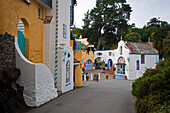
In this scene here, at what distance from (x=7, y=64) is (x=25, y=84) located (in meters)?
1.29

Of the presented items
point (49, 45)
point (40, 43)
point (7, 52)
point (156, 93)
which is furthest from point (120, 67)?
point (7, 52)

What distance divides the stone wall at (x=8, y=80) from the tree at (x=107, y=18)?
3338 cm

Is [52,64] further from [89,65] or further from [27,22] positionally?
[89,65]

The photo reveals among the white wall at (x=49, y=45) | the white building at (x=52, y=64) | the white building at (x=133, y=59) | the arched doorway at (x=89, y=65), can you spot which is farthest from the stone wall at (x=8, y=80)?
the arched doorway at (x=89, y=65)

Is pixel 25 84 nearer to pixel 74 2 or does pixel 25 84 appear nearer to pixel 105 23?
pixel 74 2

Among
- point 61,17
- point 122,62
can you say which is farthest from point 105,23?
point 61,17

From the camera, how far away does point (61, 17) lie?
1170 cm

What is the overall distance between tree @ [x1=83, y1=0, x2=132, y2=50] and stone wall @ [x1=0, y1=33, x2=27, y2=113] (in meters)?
33.4

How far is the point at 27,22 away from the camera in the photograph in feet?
29.7

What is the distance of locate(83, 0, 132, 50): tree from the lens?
129 feet

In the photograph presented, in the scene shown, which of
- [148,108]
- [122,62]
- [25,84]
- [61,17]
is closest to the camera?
[148,108]

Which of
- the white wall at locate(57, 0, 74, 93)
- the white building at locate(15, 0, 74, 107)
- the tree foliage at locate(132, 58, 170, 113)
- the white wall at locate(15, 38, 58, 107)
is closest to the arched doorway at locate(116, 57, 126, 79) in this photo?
the white wall at locate(57, 0, 74, 93)

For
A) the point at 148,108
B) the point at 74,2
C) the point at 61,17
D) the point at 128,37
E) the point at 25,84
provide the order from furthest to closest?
1. the point at 128,37
2. the point at 74,2
3. the point at 61,17
4. the point at 25,84
5. the point at 148,108

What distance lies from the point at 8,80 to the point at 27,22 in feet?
13.7
